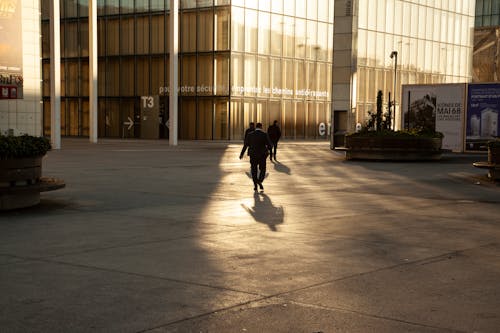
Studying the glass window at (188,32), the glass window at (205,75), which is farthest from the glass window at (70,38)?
the glass window at (205,75)

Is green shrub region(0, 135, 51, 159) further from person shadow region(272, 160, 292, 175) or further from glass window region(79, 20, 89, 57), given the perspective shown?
glass window region(79, 20, 89, 57)

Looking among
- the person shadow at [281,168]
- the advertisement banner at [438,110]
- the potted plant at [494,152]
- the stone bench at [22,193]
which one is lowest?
the person shadow at [281,168]

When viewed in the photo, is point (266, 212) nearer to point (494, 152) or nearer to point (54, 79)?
point (494, 152)

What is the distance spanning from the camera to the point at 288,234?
31.3ft

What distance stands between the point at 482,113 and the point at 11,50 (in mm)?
23446

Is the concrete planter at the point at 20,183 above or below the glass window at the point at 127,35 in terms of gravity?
A: below

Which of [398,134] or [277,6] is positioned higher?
[277,6]

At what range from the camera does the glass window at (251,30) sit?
53184 millimetres

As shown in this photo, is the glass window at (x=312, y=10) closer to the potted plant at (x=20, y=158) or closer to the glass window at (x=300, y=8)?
the glass window at (x=300, y=8)

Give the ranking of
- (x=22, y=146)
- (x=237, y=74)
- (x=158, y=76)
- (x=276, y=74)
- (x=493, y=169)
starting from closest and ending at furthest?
1. (x=22, y=146)
2. (x=493, y=169)
3. (x=237, y=74)
4. (x=276, y=74)
5. (x=158, y=76)

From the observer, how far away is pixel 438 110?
34156mm

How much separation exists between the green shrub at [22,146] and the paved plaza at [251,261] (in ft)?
3.17

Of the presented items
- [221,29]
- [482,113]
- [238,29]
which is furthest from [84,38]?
[482,113]

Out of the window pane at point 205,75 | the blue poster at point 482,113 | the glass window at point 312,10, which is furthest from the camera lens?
the glass window at point 312,10
